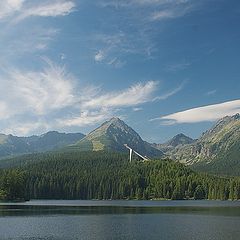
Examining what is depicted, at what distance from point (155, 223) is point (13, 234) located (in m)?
36.9

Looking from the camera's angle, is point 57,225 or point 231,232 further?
point 57,225

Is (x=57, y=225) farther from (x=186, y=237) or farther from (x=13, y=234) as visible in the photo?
(x=186, y=237)

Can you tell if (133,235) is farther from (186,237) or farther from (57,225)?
(57,225)

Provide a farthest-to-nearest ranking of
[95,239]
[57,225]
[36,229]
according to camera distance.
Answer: [57,225] → [36,229] → [95,239]

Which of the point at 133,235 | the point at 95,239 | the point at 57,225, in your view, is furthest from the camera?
the point at 57,225

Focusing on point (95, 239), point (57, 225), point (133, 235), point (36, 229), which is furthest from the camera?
point (57, 225)

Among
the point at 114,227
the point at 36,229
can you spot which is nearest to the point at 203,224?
the point at 114,227

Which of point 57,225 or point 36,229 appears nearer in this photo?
point 36,229

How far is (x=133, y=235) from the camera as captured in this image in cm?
8662

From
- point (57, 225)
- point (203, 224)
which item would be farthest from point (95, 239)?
point (203, 224)

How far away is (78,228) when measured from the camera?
325ft

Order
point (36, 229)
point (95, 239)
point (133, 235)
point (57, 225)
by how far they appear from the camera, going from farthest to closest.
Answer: point (57, 225), point (36, 229), point (133, 235), point (95, 239)

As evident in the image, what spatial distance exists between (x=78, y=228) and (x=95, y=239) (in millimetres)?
18555

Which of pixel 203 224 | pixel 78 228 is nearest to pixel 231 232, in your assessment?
pixel 203 224
